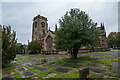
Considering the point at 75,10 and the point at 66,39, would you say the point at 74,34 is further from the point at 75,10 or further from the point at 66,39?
the point at 75,10

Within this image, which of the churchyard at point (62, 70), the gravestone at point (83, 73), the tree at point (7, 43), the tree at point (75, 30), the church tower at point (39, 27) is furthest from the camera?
the church tower at point (39, 27)

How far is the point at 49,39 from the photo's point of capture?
37.3 m

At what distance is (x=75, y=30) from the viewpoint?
908 centimetres

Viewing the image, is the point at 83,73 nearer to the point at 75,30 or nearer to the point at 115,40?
the point at 75,30

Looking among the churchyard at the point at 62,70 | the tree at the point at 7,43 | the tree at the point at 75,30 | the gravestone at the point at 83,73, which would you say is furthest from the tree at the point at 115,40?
the tree at the point at 7,43

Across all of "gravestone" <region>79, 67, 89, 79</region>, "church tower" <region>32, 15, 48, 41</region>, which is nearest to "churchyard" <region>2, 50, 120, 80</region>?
"gravestone" <region>79, 67, 89, 79</region>

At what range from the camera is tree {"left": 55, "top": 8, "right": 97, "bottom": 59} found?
9.04m

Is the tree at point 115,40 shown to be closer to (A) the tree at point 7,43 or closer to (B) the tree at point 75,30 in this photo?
(B) the tree at point 75,30

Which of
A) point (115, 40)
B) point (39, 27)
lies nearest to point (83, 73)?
point (115, 40)

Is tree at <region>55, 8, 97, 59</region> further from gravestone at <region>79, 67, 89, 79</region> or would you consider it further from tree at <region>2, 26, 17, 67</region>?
tree at <region>2, 26, 17, 67</region>

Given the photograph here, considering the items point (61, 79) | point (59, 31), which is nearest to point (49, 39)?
point (59, 31)

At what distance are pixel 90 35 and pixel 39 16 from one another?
57.9 meters

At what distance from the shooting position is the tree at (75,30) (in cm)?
904

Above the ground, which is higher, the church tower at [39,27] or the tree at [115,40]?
the church tower at [39,27]
